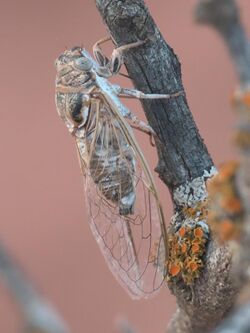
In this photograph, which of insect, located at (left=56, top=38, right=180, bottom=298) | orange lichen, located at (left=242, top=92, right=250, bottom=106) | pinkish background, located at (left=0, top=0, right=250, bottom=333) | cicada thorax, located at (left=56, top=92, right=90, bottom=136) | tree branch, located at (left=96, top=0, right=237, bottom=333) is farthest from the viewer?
pinkish background, located at (left=0, top=0, right=250, bottom=333)

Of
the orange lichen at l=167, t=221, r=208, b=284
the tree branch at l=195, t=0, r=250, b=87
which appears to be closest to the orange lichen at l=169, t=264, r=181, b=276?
the orange lichen at l=167, t=221, r=208, b=284

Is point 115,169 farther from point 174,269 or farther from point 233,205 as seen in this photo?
point 233,205

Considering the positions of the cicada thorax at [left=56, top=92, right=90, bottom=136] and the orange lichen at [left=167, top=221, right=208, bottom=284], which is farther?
the cicada thorax at [left=56, top=92, right=90, bottom=136]

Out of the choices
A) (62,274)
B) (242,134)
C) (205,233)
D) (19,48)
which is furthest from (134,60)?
(19,48)

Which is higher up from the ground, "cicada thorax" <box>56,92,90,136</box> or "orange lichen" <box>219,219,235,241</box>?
"cicada thorax" <box>56,92,90,136</box>

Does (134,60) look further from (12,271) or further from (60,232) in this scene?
(60,232)

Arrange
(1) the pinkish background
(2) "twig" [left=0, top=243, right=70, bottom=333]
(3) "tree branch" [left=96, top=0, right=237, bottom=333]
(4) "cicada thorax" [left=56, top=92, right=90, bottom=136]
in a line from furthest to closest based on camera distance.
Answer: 1. (1) the pinkish background
2. (4) "cicada thorax" [left=56, top=92, right=90, bottom=136]
3. (3) "tree branch" [left=96, top=0, right=237, bottom=333]
4. (2) "twig" [left=0, top=243, right=70, bottom=333]

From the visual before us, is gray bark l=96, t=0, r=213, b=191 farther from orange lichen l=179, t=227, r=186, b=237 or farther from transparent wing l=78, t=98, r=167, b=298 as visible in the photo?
transparent wing l=78, t=98, r=167, b=298
